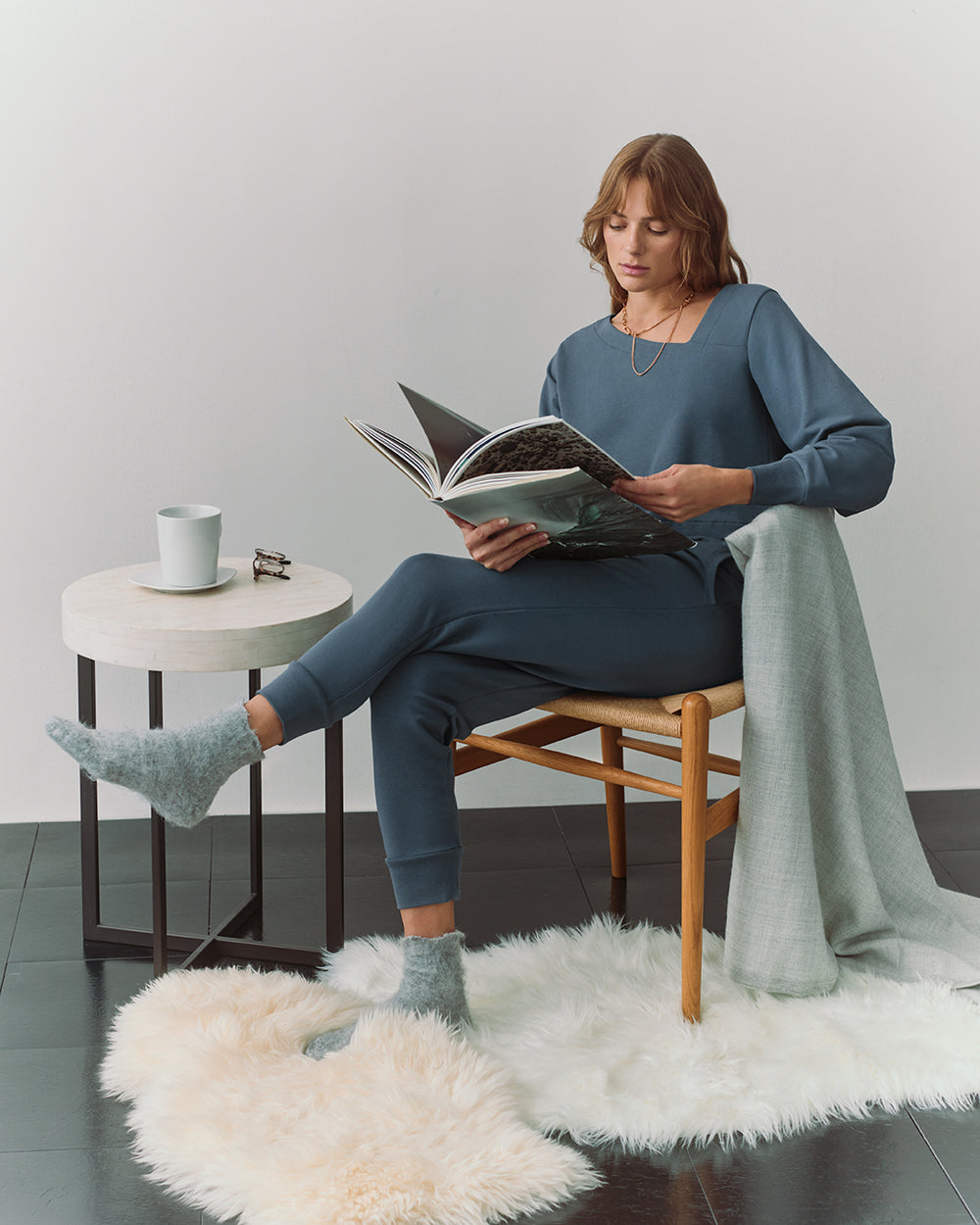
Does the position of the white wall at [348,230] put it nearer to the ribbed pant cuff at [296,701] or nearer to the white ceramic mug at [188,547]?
the white ceramic mug at [188,547]

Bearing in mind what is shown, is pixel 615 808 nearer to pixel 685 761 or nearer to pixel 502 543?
pixel 685 761

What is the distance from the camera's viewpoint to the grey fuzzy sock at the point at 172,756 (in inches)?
54.2

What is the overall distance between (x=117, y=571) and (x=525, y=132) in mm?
1032

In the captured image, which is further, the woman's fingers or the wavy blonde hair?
the wavy blonde hair

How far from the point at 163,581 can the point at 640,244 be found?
783 millimetres

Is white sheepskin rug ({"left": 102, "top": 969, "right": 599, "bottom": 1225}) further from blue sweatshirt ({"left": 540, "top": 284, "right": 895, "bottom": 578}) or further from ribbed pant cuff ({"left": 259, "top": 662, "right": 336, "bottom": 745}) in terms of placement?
blue sweatshirt ({"left": 540, "top": 284, "right": 895, "bottom": 578})

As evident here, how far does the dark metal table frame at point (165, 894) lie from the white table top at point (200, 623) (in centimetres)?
9

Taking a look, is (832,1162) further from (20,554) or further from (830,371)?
(20,554)

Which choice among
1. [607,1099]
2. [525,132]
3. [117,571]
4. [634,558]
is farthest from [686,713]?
[525,132]

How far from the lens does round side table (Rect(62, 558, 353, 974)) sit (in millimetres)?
1550

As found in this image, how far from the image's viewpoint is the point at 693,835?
1530mm

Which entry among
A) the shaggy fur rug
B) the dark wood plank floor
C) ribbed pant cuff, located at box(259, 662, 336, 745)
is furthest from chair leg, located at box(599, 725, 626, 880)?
ribbed pant cuff, located at box(259, 662, 336, 745)

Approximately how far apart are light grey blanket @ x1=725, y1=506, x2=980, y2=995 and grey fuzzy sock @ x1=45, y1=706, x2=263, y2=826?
620 millimetres

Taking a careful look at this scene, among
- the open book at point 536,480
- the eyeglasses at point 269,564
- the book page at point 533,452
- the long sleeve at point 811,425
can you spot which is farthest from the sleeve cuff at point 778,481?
the eyeglasses at point 269,564
